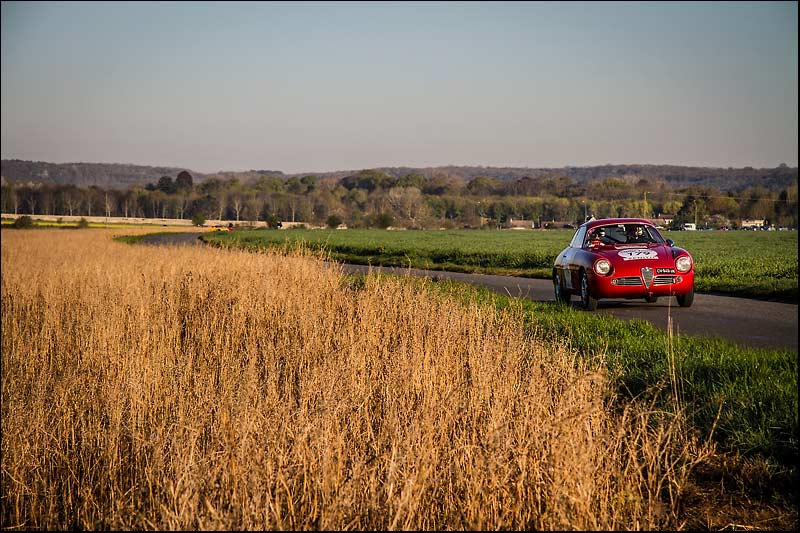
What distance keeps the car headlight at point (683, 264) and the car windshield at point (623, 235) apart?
2.50 ft

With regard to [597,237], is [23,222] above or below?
above

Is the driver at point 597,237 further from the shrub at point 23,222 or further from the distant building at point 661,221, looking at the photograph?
the shrub at point 23,222

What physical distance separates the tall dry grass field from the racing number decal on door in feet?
13.9

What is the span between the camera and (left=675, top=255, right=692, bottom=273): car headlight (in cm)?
1484

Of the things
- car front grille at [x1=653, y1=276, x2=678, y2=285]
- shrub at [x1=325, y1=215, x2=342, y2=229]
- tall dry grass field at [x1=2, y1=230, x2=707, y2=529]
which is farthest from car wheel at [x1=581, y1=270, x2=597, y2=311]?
shrub at [x1=325, y1=215, x2=342, y2=229]

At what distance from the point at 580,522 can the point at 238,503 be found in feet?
6.83

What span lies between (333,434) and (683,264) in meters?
10.4

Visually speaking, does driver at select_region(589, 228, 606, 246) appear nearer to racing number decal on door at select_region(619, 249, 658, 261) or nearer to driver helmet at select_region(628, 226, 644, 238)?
driver helmet at select_region(628, 226, 644, 238)

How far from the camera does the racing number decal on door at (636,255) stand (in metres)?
14.7

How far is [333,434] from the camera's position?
20.6ft

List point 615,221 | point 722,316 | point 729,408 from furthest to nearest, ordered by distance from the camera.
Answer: point 615,221 < point 722,316 < point 729,408

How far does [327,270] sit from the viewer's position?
17.9 meters

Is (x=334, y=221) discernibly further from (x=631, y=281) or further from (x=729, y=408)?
(x=729, y=408)

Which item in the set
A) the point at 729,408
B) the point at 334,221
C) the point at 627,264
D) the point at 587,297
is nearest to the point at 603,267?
the point at 627,264
